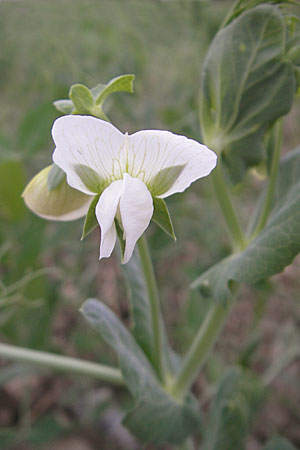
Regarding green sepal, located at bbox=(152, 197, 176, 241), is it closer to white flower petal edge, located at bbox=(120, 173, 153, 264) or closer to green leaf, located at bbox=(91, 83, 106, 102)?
white flower petal edge, located at bbox=(120, 173, 153, 264)

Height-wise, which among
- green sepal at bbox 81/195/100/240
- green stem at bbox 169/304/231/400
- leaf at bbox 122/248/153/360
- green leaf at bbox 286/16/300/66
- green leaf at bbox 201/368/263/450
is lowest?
green leaf at bbox 201/368/263/450

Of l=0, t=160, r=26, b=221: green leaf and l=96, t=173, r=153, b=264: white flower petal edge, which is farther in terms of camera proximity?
l=0, t=160, r=26, b=221: green leaf

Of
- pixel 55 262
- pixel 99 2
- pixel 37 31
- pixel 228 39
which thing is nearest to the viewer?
pixel 228 39

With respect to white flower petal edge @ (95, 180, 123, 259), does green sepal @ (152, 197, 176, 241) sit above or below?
below

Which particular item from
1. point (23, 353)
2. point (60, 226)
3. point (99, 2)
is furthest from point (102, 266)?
point (99, 2)

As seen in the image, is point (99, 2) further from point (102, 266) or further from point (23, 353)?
point (23, 353)

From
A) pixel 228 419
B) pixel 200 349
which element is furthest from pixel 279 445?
pixel 200 349

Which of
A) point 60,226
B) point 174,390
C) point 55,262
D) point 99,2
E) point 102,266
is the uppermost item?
point 99,2

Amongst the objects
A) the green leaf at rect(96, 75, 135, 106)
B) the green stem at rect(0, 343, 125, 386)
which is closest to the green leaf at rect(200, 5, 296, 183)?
the green leaf at rect(96, 75, 135, 106)

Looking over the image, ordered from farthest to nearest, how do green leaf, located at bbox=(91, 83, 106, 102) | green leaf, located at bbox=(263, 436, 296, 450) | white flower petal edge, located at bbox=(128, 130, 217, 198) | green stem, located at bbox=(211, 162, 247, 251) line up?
1. green leaf, located at bbox=(263, 436, 296, 450)
2. green stem, located at bbox=(211, 162, 247, 251)
3. green leaf, located at bbox=(91, 83, 106, 102)
4. white flower petal edge, located at bbox=(128, 130, 217, 198)
